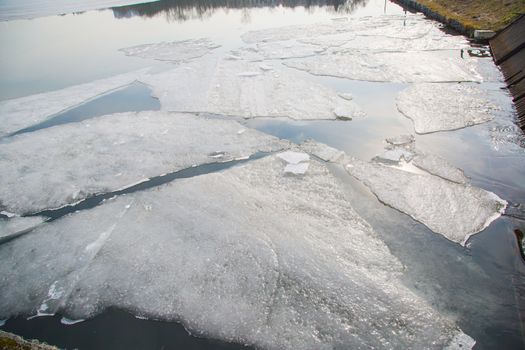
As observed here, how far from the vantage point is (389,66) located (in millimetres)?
6531

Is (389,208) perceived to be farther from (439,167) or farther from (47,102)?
(47,102)

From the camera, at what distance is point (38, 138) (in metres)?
4.41

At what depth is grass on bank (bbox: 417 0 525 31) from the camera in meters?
8.10

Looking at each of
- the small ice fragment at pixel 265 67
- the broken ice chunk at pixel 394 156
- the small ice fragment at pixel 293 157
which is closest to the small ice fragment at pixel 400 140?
the broken ice chunk at pixel 394 156

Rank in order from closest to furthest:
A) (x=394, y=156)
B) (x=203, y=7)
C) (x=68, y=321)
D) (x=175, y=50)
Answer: (x=68, y=321) < (x=394, y=156) < (x=175, y=50) < (x=203, y=7)

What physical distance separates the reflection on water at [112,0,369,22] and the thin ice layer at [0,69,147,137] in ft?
28.6

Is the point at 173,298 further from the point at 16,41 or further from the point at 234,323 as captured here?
the point at 16,41

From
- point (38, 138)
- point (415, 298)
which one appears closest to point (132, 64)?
point (38, 138)

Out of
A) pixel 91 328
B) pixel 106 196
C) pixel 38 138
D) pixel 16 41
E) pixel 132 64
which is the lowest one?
pixel 91 328

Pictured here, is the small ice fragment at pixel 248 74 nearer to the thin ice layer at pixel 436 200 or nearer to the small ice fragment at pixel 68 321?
the thin ice layer at pixel 436 200

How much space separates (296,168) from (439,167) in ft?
4.85

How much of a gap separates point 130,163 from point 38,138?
1761mm

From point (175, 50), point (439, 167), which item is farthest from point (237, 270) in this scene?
point (175, 50)

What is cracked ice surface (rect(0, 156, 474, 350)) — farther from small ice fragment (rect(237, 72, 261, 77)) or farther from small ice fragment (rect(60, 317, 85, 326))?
small ice fragment (rect(237, 72, 261, 77))
